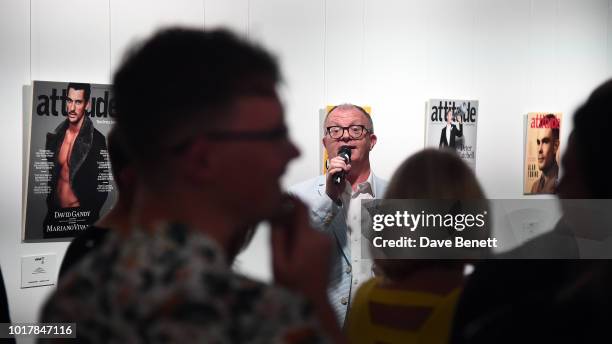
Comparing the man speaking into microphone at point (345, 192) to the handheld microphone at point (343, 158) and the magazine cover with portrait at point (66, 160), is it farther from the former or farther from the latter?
the magazine cover with portrait at point (66, 160)

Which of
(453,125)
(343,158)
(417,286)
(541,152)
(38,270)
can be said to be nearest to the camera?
(417,286)

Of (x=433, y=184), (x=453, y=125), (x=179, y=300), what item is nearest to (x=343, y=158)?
(x=453, y=125)

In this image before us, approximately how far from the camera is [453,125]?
3.96 meters

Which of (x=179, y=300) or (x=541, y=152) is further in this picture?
(x=541, y=152)

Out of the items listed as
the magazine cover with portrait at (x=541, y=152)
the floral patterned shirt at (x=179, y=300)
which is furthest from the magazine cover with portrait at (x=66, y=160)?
the magazine cover with portrait at (x=541, y=152)

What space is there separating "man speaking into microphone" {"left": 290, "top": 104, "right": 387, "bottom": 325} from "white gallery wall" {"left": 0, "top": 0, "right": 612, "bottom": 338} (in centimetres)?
24

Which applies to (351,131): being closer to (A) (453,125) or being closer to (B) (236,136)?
(A) (453,125)

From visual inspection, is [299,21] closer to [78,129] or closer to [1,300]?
[78,129]

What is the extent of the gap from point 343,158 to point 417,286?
1540mm

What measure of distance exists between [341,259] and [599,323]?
5.93 ft

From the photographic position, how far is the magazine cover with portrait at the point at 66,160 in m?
2.74

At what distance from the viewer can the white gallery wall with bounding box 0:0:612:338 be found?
274cm

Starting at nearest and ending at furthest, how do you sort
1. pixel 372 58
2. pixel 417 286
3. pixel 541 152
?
pixel 417 286 < pixel 372 58 < pixel 541 152

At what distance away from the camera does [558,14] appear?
14.7 feet
